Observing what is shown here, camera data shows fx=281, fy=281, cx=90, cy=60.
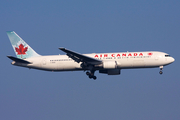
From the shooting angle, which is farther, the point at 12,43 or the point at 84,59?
the point at 12,43

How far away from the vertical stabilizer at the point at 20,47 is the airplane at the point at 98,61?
3.41 feet

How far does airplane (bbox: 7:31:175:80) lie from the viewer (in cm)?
4719

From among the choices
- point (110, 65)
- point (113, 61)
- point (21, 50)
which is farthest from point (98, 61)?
point (21, 50)

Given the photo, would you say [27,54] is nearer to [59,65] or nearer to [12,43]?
[12,43]

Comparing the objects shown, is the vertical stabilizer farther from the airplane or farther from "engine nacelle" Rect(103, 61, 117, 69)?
"engine nacelle" Rect(103, 61, 117, 69)

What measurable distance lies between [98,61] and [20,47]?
51.6 feet

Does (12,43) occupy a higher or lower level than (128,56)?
higher

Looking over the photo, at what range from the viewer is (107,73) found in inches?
2010

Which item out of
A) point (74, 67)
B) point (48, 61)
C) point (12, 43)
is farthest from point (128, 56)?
point (12, 43)

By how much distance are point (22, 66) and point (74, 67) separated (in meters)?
9.29

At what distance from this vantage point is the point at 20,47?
5269 cm

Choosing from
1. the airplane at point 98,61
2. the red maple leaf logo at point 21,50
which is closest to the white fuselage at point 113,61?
the airplane at point 98,61

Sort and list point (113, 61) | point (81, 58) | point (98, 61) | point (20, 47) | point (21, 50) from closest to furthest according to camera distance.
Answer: point (81, 58) < point (98, 61) < point (113, 61) < point (21, 50) < point (20, 47)

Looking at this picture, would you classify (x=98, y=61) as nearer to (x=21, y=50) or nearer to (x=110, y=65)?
(x=110, y=65)
